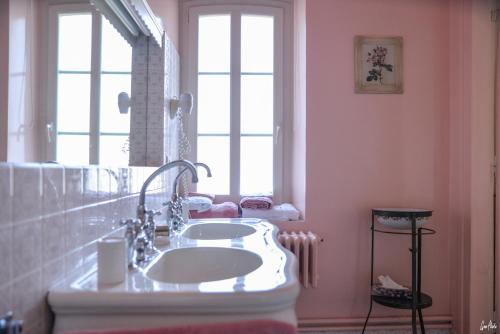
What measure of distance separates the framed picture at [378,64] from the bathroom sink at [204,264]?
150 centimetres

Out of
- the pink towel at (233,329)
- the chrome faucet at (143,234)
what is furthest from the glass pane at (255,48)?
the pink towel at (233,329)

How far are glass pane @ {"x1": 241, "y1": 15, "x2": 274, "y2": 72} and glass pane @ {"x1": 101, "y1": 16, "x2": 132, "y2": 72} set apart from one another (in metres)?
1.17

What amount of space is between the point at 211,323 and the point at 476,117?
2024mm

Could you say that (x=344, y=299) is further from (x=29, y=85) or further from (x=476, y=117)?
(x=29, y=85)

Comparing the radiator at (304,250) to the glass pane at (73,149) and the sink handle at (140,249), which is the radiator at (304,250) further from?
the glass pane at (73,149)

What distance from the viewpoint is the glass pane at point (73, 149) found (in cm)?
77

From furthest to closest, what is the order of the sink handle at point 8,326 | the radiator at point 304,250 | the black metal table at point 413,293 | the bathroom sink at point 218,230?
the radiator at point 304,250
the black metal table at point 413,293
the bathroom sink at point 218,230
the sink handle at point 8,326

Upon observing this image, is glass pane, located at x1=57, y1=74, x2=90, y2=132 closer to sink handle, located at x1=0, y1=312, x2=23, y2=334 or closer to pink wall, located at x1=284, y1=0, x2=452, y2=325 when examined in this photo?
sink handle, located at x1=0, y1=312, x2=23, y2=334

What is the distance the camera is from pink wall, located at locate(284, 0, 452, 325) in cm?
212

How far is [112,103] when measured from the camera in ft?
3.79

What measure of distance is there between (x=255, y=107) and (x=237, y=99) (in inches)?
5.4

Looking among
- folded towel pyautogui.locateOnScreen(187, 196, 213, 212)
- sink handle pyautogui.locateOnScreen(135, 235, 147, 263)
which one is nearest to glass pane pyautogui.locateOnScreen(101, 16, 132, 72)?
sink handle pyautogui.locateOnScreen(135, 235, 147, 263)

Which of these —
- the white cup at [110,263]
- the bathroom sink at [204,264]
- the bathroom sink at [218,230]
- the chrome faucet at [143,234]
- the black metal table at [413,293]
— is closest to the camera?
the white cup at [110,263]

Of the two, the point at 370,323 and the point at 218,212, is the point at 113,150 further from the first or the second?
the point at 370,323
